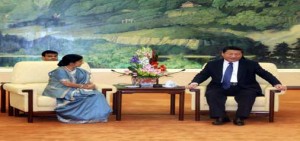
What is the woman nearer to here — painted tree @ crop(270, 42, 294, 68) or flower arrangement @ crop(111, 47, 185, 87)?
flower arrangement @ crop(111, 47, 185, 87)

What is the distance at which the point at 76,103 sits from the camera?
8328 mm

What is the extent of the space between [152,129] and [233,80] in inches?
67.9

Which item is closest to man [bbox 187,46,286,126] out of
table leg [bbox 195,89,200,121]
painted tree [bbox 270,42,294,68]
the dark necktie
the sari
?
the dark necktie

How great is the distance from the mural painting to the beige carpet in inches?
257

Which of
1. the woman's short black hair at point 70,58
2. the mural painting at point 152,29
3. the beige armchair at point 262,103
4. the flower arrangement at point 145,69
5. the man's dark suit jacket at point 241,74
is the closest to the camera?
the woman's short black hair at point 70,58

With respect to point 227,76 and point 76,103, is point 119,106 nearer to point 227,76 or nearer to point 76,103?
point 76,103

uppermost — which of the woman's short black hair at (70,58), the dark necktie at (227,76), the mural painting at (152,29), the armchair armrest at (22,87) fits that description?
the mural painting at (152,29)

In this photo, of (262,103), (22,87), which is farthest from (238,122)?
(22,87)

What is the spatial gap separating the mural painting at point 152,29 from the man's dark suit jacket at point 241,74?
23.8ft

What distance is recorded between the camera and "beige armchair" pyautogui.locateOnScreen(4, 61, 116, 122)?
26.9ft

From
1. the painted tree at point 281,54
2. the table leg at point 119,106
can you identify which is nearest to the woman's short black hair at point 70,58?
the table leg at point 119,106

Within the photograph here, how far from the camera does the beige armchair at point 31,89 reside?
821 centimetres

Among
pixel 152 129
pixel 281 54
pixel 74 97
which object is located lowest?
pixel 152 129

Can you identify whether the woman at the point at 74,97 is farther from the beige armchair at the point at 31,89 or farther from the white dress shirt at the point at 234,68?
the white dress shirt at the point at 234,68
